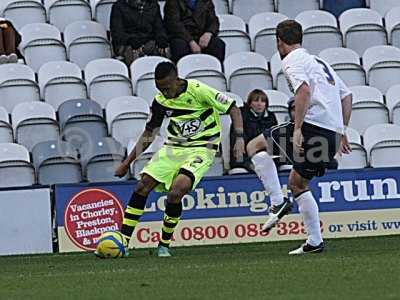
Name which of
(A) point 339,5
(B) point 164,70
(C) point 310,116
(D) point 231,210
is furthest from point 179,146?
(A) point 339,5

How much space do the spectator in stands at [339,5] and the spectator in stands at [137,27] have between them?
3379mm

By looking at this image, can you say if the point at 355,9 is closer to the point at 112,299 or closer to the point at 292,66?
the point at 292,66

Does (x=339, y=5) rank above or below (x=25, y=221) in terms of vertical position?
above

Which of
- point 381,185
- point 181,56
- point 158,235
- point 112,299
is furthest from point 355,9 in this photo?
point 112,299

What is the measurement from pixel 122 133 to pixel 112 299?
8527mm

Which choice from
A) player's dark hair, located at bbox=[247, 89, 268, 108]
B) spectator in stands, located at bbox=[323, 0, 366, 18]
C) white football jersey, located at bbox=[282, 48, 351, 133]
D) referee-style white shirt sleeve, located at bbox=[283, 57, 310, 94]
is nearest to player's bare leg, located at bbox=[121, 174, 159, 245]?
white football jersey, located at bbox=[282, 48, 351, 133]

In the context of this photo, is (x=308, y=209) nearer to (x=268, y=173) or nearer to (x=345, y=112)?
(x=345, y=112)

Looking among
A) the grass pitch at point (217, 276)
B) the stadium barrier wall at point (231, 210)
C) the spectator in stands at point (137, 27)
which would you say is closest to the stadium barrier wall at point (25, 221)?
the stadium barrier wall at point (231, 210)

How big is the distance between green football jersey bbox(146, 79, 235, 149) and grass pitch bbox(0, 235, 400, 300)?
123 centimetres

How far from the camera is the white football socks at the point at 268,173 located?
12.9m

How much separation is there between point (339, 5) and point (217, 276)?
1106 cm

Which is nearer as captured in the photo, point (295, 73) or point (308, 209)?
point (295, 73)

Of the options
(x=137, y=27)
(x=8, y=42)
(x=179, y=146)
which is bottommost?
(x=179, y=146)

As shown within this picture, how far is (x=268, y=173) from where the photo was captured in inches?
511
